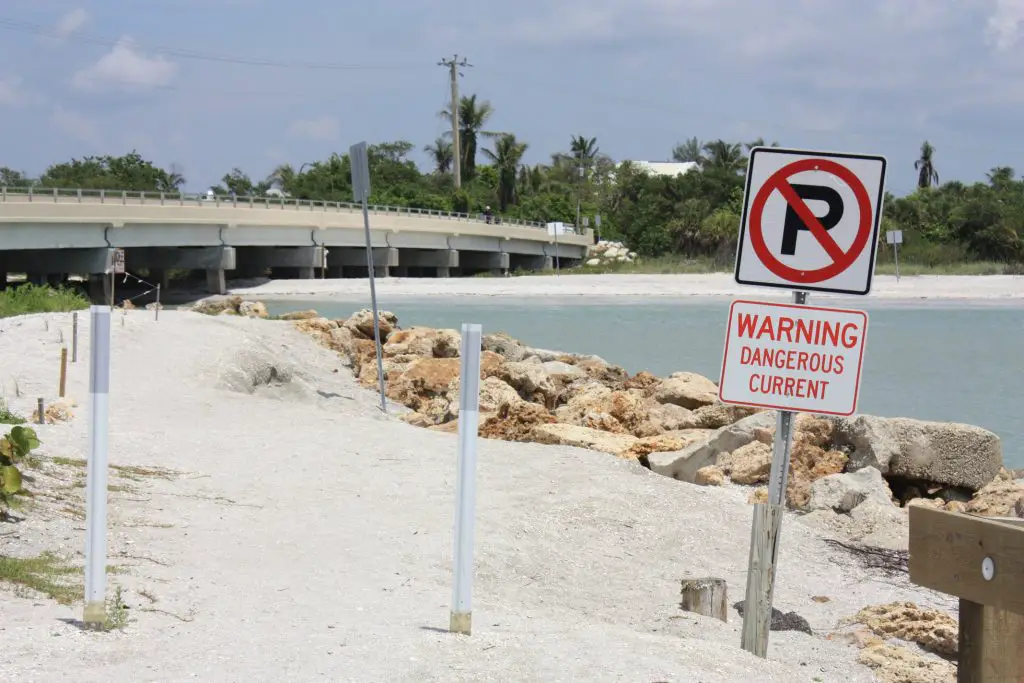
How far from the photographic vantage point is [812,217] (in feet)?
18.2

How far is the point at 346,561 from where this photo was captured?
7703 millimetres

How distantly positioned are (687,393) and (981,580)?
47.0 ft

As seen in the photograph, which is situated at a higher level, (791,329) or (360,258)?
(791,329)

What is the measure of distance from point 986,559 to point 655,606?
4.15 m

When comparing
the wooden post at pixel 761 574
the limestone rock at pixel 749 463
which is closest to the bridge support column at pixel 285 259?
the limestone rock at pixel 749 463

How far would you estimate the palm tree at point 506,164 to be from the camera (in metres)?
99.2

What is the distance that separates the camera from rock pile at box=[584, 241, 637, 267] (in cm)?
8025

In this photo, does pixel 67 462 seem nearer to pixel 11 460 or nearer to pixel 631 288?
pixel 11 460

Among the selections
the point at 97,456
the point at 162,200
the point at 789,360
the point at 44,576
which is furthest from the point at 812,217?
the point at 162,200

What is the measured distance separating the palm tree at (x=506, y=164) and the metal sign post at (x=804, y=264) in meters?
93.9

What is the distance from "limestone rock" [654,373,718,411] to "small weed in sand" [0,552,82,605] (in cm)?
1251

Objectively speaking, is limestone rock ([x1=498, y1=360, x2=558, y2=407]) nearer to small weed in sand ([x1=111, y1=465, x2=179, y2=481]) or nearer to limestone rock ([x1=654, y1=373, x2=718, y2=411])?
limestone rock ([x1=654, y1=373, x2=718, y2=411])

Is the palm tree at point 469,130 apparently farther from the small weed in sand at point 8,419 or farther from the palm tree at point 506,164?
the small weed in sand at point 8,419

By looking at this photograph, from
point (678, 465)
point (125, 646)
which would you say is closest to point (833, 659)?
point (125, 646)
